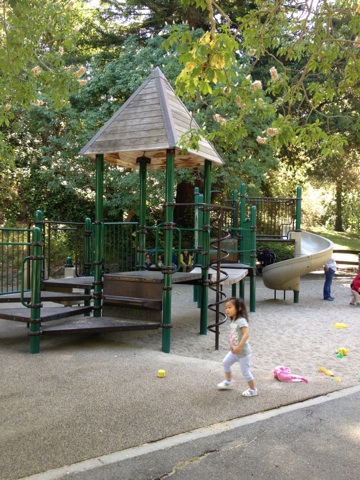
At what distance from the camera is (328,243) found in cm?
1514

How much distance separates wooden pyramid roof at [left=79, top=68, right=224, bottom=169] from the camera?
757 centimetres

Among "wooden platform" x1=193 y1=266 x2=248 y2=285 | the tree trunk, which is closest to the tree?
"wooden platform" x1=193 y1=266 x2=248 y2=285

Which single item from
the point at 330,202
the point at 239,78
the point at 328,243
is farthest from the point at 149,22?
the point at 330,202

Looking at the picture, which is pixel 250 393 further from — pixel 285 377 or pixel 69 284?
pixel 69 284

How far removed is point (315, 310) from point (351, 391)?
21.8 ft

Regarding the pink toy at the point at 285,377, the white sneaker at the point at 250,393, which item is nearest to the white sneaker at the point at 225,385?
the white sneaker at the point at 250,393

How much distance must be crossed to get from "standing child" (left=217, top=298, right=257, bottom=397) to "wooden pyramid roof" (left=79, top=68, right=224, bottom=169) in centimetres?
303

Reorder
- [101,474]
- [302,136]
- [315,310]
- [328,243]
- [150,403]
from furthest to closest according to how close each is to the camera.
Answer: [328,243], [315,310], [302,136], [150,403], [101,474]

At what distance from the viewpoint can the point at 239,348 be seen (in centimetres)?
516

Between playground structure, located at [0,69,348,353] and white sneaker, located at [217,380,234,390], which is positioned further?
playground structure, located at [0,69,348,353]

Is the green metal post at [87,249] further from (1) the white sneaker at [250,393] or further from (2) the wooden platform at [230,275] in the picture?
(1) the white sneaker at [250,393]

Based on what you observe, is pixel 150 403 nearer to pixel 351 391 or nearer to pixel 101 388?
pixel 101 388

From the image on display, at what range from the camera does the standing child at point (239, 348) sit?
5.14 meters

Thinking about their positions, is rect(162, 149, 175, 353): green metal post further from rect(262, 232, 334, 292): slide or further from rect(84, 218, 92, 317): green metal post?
rect(262, 232, 334, 292): slide
